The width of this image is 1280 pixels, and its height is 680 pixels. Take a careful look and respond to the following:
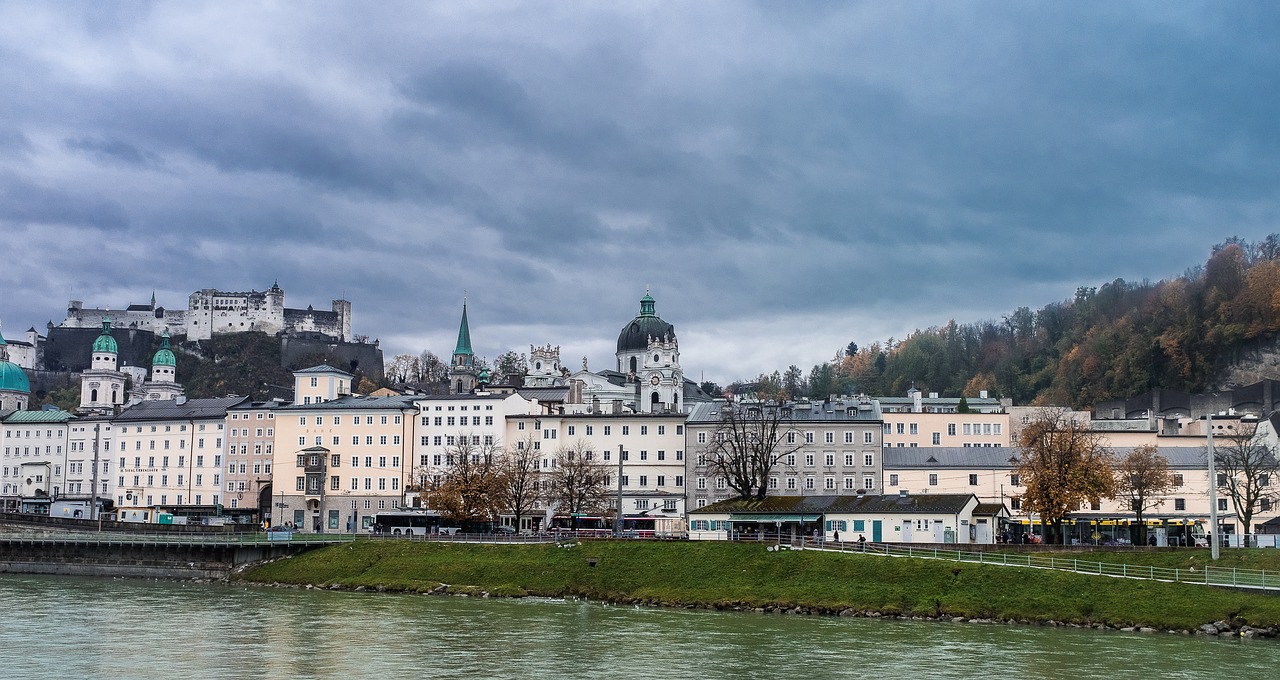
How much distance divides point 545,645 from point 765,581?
694 inches

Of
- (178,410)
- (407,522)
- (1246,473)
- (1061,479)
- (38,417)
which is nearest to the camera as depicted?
(1061,479)

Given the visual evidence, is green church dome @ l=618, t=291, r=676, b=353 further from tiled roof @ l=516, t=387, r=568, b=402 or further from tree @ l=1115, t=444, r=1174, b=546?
tree @ l=1115, t=444, r=1174, b=546

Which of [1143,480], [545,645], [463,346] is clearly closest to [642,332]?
[463,346]

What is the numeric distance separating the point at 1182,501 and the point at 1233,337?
206ft

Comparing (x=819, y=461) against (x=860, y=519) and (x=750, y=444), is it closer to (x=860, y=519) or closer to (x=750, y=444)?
(x=750, y=444)

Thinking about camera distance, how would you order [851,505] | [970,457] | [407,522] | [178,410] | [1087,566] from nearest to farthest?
[1087,566] < [851,505] < [970,457] < [407,522] < [178,410]

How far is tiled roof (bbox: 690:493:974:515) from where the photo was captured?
73000mm

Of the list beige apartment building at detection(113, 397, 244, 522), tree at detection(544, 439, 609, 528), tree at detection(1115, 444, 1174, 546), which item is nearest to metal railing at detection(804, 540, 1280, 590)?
tree at detection(1115, 444, 1174, 546)

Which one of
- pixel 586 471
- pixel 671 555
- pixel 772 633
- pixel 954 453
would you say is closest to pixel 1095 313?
pixel 954 453

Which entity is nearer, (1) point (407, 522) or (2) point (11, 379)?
Result: (1) point (407, 522)

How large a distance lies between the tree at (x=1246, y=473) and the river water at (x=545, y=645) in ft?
110

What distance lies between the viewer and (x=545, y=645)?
47094mm

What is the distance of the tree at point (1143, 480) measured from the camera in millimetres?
79050

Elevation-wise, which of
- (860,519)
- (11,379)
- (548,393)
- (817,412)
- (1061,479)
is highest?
(11,379)
